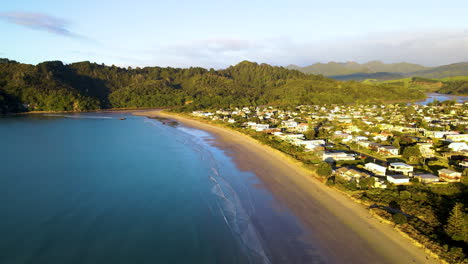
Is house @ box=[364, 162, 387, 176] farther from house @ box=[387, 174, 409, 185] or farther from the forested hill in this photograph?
the forested hill

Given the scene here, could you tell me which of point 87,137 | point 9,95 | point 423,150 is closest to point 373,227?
point 423,150

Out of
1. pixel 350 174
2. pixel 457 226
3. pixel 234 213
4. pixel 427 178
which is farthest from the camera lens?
pixel 350 174

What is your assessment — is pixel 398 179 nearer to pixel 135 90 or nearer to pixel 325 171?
pixel 325 171

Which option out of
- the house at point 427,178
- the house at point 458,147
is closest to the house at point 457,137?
the house at point 458,147

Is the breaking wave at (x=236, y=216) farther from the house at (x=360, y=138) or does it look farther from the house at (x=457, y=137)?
the house at (x=457, y=137)

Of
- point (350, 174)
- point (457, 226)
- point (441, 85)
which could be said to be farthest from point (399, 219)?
point (441, 85)

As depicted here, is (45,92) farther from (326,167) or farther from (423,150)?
(423,150)
